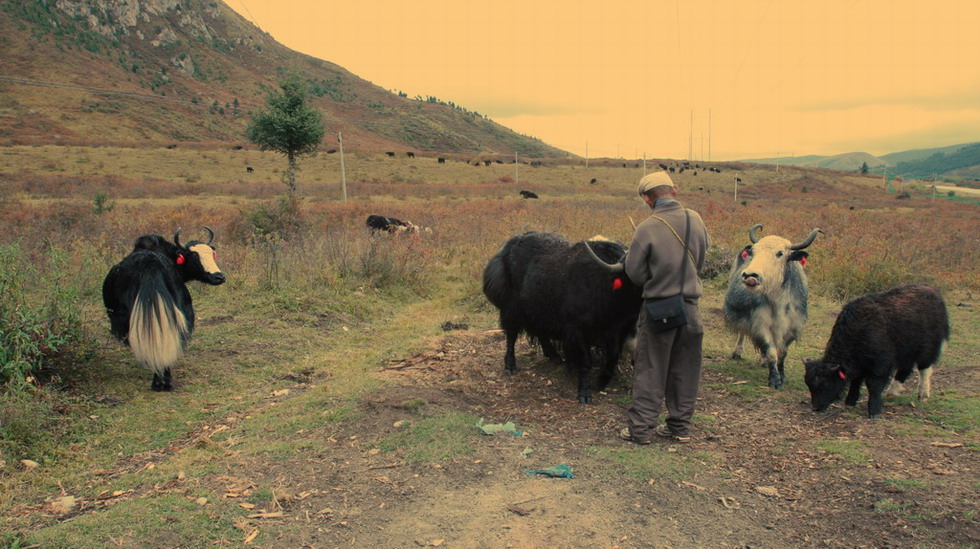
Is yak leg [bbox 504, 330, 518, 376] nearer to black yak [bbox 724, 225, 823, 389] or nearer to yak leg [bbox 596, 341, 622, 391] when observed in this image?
yak leg [bbox 596, 341, 622, 391]

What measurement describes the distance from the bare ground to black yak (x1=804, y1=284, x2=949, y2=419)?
12.6 inches

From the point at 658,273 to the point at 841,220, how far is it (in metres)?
19.1

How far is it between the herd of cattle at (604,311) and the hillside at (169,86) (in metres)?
46.7

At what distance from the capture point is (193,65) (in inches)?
3922

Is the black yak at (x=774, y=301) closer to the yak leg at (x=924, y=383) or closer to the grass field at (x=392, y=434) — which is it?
the grass field at (x=392, y=434)

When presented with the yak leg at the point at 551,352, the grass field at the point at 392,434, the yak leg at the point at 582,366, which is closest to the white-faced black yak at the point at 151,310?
the grass field at the point at 392,434

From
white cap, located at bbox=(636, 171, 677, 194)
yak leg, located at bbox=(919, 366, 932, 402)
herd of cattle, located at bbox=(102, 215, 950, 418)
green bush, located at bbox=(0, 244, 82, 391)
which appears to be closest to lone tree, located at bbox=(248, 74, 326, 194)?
green bush, located at bbox=(0, 244, 82, 391)

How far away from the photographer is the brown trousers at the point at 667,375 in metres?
5.09

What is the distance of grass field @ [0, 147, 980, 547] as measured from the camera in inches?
151

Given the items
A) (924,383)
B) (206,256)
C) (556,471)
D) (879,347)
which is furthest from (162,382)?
(924,383)

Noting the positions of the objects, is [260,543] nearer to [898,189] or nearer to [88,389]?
[88,389]

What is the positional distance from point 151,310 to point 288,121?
19.2m

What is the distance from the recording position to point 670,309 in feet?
16.0

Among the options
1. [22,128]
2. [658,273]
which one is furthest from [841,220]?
[22,128]
